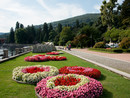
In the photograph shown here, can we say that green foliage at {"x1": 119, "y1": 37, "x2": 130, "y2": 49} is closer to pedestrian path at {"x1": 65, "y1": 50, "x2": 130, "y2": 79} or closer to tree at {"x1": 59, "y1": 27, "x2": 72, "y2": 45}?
pedestrian path at {"x1": 65, "y1": 50, "x2": 130, "y2": 79}

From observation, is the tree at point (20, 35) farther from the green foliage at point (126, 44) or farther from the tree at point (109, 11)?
the green foliage at point (126, 44)

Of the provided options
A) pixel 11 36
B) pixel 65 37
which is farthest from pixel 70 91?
pixel 11 36

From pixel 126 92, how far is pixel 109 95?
0.73 m

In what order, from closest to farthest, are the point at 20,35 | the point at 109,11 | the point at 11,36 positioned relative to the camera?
the point at 109,11
the point at 20,35
the point at 11,36

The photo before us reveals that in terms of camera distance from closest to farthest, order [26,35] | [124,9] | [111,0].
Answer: [124,9], [111,0], [26,35]

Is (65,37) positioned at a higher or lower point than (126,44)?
higher

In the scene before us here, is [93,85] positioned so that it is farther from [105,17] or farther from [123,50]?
[105,17]

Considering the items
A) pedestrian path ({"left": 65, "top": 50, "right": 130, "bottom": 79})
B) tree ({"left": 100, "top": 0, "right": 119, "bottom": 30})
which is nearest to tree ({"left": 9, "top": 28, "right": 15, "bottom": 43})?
tree ({"left": 100, "top": 0, "right": 119, "bottom": 30})

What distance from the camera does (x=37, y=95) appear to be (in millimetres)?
3855

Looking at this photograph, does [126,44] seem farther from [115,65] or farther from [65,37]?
[65,37]

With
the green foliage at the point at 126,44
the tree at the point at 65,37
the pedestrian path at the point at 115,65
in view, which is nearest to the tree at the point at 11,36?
the tree at the point at 65,37

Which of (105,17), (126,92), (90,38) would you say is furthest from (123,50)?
(105,17)

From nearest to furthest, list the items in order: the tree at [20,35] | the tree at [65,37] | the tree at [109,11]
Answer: the tree at [109,11], the tree at [65,37], the tree at [20,35]

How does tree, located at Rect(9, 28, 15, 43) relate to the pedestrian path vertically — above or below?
above
